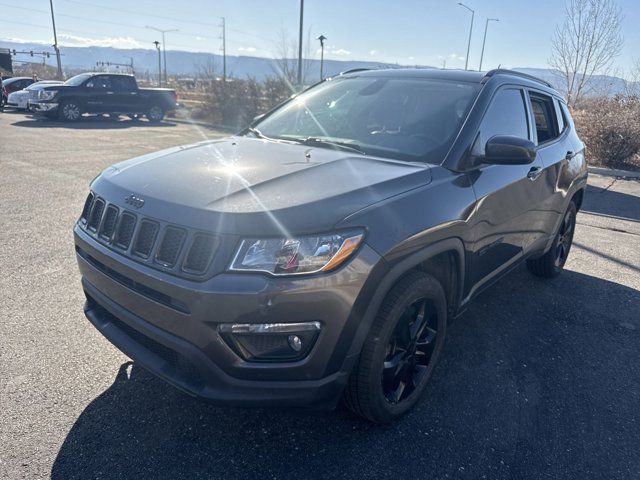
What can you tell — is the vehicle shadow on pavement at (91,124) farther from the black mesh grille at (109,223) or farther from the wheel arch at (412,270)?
the wheel arch at (412,270)

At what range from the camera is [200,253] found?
2068mm

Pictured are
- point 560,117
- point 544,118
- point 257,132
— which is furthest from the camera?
point 560,117

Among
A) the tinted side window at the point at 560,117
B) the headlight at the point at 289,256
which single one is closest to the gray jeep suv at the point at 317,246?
the headlight at the point at 289,256

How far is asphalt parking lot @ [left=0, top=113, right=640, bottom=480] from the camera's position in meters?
2.34

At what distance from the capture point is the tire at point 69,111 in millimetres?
18298

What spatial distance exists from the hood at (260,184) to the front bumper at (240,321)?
0.82 ft

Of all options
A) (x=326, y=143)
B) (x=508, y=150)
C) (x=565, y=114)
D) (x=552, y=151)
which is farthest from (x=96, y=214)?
(x=565, y=114)

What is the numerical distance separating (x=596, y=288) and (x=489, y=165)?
8.48 feet

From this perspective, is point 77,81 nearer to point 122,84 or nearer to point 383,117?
point 122,84

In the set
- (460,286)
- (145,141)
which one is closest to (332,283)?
(460,286)

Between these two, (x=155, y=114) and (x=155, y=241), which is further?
(x=155, y=114)

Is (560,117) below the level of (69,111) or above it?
above

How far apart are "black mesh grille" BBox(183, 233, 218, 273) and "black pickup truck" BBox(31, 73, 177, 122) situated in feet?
62.4

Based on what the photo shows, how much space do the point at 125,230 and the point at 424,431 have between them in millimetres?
1872
